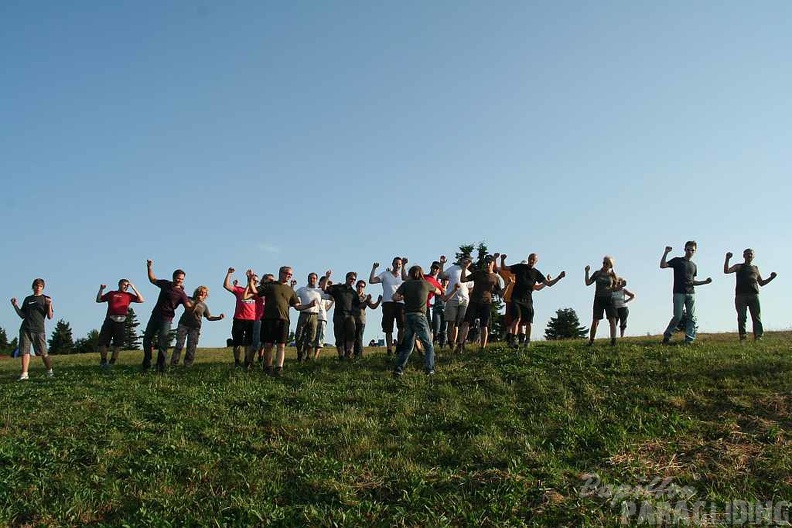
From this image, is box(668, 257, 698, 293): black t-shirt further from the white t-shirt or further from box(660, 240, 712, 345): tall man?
the white t-shirt

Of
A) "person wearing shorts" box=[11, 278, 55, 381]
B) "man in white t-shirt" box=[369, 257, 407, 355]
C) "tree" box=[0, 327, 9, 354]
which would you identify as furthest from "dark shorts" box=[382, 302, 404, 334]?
"tree" box=[0, 327, 9, 354]


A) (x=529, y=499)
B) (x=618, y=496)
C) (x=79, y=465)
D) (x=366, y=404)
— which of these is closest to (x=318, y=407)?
(x=366, y=404)

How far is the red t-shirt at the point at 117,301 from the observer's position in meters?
15.9

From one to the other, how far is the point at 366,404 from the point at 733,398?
5983 mm

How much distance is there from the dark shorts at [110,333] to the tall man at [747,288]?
1581cm

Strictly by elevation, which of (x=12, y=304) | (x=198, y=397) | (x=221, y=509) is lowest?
(x=221, y=509)

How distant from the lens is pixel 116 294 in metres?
16.0

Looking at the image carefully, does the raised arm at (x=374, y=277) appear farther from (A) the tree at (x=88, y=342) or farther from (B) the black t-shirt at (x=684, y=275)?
(A) the tree at (x=88, y=342)

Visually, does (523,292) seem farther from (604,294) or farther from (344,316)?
(344,316)

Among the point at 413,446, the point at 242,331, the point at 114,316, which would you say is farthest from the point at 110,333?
the point at 413,446

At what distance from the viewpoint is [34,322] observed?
14656mm

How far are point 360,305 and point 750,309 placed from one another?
10157 millimetres

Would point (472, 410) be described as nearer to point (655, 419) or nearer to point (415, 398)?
point (415, 398)

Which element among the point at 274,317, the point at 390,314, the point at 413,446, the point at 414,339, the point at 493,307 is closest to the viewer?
the point at 413,446
